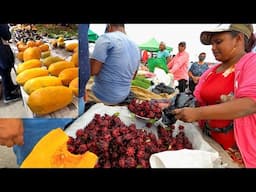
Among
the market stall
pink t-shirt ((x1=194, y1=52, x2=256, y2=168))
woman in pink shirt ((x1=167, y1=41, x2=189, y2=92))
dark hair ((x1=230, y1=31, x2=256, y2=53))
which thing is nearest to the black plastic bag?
woman in pink shirt ((x1=167, y1=41, x2=189, y2=92))

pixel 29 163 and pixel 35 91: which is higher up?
pixel 35 91

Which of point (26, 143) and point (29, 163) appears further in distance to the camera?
point (26, 143)

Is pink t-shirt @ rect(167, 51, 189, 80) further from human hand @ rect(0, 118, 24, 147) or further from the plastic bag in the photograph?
human hand @ rect(0, 118, 24, 147)

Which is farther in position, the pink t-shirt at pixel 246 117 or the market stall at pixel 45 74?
the market stall at pixel 45 74

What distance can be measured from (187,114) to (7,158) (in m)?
1.04

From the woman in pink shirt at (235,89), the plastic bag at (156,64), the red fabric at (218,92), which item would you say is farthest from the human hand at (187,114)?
the plastic bag at (156,64)

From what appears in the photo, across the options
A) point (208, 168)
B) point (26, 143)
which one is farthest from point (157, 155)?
point (26, 143)

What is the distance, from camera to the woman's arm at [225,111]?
1351 millimetres

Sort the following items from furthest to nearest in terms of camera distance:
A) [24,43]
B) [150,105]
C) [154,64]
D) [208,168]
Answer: [154,64], [150,105], [24,43], [208,168]

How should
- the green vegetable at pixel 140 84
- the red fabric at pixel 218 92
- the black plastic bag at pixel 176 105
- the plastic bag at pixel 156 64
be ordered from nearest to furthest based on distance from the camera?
the red fabric at pixel 218 92 → the black plastic bag at pixel 176 105 → the green vegetable at pixel 140 84 → the plastic bag at pixel 156 64

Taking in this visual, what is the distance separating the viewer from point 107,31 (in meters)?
1.59

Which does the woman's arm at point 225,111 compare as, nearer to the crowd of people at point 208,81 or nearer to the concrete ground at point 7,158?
the crowd of people at point 208,81
